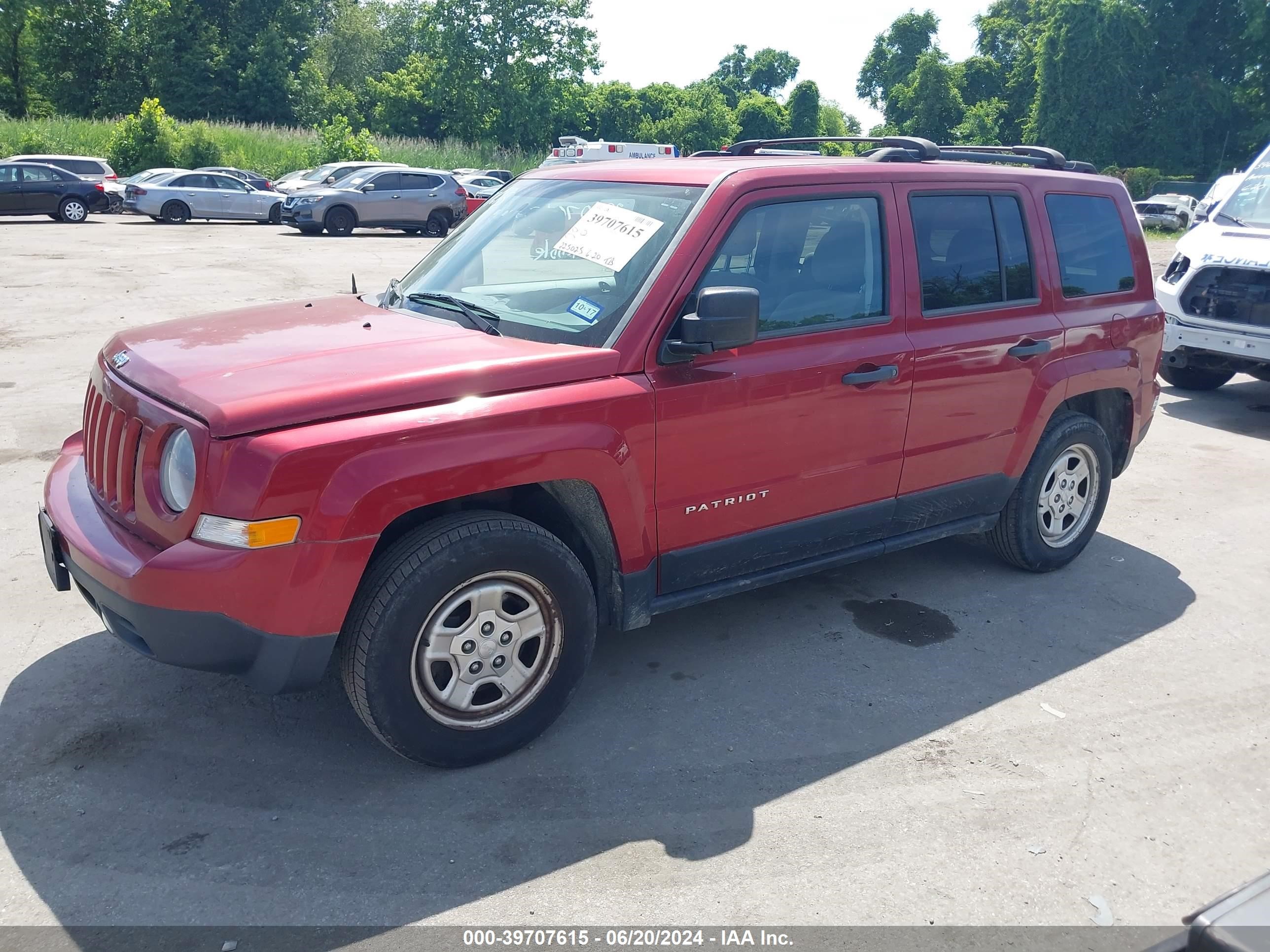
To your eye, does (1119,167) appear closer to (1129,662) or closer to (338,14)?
(338,14)

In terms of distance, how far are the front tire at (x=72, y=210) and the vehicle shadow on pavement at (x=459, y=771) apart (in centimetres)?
2576

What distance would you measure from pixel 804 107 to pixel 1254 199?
289 feet

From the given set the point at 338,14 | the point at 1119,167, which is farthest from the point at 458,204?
the point at 338,14

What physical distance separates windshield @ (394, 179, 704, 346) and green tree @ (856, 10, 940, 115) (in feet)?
292

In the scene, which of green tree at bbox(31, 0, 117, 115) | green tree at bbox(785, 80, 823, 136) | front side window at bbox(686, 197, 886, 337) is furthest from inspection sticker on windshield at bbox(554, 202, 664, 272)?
green tree at bbox(785, 80, 823, 136)

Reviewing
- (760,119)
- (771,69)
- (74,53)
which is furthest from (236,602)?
(771,69)

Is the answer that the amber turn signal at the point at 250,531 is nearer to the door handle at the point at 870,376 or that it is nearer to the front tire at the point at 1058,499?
the door handle at the point at 870,376

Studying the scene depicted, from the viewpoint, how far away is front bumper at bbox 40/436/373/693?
2.96 m

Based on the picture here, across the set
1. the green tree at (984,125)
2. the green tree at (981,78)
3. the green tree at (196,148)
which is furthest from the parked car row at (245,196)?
the green tree at (981,78)

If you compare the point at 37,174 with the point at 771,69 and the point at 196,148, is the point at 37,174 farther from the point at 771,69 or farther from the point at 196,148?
the point at 771,69

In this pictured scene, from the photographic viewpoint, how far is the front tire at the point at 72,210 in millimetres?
25984

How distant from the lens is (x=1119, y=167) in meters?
55.6

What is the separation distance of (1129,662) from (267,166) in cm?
4181

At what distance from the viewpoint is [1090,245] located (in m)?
5.23
